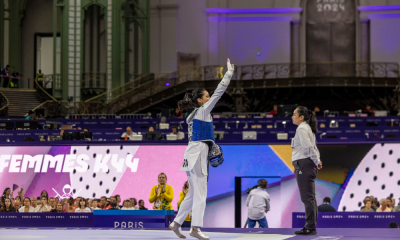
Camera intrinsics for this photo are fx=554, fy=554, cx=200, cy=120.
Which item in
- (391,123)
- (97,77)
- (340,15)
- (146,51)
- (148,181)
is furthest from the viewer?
(340,15)

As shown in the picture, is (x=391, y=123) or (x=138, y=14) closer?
(x=391, y=123)

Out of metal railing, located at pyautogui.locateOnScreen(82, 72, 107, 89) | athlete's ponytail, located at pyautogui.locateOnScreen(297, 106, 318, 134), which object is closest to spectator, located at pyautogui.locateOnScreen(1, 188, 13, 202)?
athlete's ponytail, located at pyautogui.locateOnScreen(297, 106, 318, 134)

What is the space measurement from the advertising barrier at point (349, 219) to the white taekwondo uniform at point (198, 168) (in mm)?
3646

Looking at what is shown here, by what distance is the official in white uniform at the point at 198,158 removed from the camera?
6.21m

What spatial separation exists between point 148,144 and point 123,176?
2.99 ft

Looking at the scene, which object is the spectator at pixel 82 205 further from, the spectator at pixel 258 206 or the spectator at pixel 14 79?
the spectator at pixel 14 79

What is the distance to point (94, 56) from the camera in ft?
92.6

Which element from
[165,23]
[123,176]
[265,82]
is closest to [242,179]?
[123,176]

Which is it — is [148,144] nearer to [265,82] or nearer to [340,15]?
[265,82]

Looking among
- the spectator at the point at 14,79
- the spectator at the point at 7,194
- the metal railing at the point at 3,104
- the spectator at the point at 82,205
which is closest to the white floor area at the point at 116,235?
the spectator at the point at 82,205

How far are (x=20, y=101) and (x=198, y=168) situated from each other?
2175cm

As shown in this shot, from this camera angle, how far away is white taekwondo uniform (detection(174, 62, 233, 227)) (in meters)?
6.20

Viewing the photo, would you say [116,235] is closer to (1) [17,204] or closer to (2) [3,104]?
(1) [17,204]

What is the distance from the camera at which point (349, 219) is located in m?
9.44
